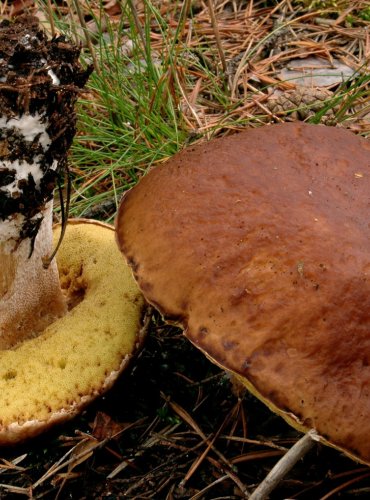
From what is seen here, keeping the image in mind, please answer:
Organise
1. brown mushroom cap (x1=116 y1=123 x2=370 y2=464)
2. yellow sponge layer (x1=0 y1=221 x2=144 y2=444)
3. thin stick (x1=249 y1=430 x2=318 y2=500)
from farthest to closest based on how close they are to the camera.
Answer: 1. yellow sponge layer (x1=0 y1=221 x2=144 y2=444)
2. thin stick (x1=249 y1=430 x2=318 y2=500)
3. brown mushroom cap (x1=116 y1=123 x2=370 y2=464)

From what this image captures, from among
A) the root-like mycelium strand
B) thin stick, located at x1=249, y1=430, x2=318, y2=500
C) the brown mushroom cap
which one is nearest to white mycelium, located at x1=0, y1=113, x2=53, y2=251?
the root-like mycelium strand

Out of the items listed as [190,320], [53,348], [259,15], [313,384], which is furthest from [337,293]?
[259,15]

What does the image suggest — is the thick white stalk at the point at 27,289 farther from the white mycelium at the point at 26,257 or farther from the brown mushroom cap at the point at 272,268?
the brown mushroom cap at the point at 272,268

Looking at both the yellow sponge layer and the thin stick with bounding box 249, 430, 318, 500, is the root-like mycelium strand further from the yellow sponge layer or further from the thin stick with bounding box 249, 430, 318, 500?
the thin stick with bounding box 249, 430, 318, 500

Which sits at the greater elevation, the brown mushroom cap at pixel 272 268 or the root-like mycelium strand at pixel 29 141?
the root-like mycelium strand at pixel 29 141

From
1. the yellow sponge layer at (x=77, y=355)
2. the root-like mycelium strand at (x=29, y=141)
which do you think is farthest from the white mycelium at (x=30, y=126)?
the yellow sponge layer at (x=77, y=355)

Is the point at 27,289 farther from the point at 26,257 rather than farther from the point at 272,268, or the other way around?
the point at 272,268
